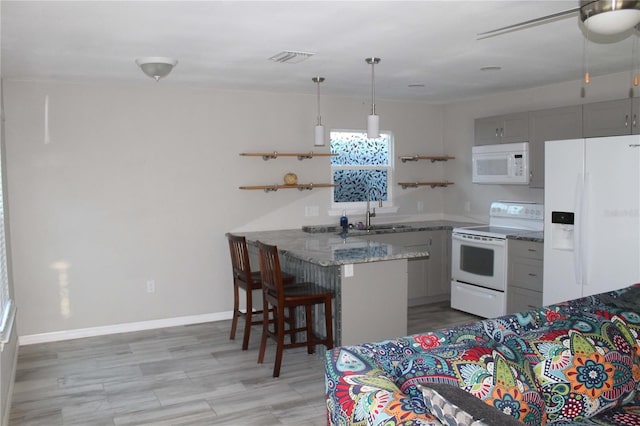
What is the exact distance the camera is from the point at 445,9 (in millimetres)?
2834

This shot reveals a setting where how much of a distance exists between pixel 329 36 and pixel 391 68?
1.18m

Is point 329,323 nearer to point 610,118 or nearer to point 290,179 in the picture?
point 290,179

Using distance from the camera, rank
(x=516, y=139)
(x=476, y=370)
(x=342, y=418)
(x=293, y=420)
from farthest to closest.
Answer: (x=516, y=139), (x=293, y=420), (x=476, y=370), (x=342, y=418)

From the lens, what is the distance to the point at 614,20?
6.52 ft

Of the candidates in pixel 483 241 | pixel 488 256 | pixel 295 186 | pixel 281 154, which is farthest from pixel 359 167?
pixel 488 256

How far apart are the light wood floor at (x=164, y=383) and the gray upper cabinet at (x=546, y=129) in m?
1.88

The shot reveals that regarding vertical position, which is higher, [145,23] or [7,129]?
[145,23]

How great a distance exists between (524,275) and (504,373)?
10.5 feet

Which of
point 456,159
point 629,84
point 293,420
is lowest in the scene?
point 293,420

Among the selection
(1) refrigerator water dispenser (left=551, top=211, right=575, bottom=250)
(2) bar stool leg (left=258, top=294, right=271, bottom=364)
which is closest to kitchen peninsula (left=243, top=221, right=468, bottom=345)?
(2) bar stool leg (left=258, top=294, right=271, bottom=364)

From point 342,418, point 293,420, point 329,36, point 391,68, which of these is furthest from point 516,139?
point 342,418

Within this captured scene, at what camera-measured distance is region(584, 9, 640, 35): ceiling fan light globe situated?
196cm

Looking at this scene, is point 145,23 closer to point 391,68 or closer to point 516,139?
point 391,68

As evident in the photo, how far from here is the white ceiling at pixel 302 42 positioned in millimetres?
2811
